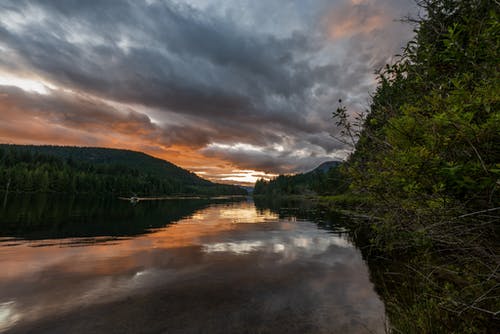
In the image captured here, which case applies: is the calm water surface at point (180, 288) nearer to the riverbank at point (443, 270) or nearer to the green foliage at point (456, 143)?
the riverbank at point (443, 270)

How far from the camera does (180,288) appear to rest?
12.4 metres

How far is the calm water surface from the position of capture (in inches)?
356

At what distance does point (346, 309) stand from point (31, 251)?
22.0 m

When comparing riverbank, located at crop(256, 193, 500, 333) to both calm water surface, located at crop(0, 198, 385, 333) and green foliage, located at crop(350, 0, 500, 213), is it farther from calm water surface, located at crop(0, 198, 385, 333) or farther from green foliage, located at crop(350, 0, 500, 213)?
calm water surface, located at crop(0, 198, 385, 333)

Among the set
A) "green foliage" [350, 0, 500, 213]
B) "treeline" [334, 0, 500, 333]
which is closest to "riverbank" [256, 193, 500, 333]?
"treeline" [334, 0, 500, 333]

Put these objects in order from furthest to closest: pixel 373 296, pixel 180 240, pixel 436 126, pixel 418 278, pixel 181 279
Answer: pixel 180 240 → pixel 181 279 → pixel 418 278 → pixel 373 296 → pixel 436 126

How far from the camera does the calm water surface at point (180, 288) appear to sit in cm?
905

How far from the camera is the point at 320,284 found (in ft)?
44.4

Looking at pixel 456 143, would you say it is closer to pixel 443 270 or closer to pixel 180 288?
pixel 443 270

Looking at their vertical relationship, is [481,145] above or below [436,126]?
below

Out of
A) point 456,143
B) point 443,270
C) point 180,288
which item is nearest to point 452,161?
point 456,143

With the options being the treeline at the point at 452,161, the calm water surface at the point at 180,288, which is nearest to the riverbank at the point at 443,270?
the treeline at the point at 452,161

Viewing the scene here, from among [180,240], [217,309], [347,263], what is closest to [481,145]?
[217,309]

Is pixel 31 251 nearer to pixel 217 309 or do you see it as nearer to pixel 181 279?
pixel 181 279
